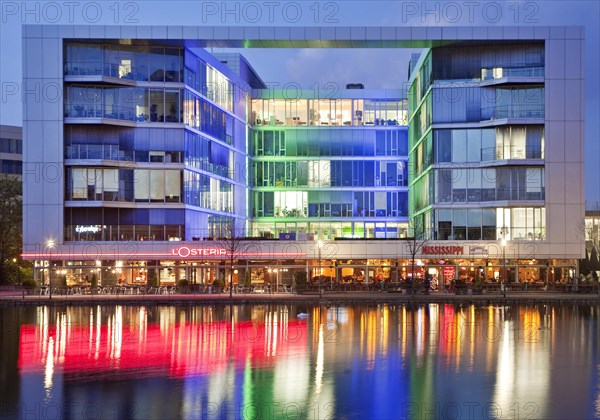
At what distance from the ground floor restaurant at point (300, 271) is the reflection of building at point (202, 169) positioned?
12cm

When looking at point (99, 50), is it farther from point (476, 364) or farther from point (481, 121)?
point (476, 364)

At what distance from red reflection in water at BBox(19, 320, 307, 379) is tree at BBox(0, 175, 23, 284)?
1258 inches

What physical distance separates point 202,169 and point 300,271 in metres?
12.7

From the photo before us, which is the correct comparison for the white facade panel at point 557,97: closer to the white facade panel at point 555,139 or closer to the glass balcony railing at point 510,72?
the white facade panel at point 555,139

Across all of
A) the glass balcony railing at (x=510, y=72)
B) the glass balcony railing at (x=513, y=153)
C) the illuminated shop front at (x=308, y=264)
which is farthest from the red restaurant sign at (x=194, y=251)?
the glass balcony railing at (x=510, y=72)

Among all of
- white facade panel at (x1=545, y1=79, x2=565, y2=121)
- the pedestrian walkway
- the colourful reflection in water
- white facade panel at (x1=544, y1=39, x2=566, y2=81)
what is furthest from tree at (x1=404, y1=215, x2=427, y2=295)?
the colourful reflection in water

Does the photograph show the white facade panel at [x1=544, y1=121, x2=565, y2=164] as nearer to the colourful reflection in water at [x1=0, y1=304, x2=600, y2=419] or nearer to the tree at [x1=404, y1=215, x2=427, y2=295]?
the tree at [x1=404, y1=215, x2=427, y2=295]

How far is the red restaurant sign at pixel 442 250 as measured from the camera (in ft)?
232

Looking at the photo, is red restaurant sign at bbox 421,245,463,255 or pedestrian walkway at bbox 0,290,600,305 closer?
pedestrian walkway at bbox 0,290,600,305

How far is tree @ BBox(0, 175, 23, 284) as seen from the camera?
73819 mm

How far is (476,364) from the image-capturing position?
30.1 m

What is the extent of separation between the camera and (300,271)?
71.4 m

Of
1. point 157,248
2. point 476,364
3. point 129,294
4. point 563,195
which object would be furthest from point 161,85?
point 476,364

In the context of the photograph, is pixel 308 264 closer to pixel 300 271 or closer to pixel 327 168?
pixel 300 271
